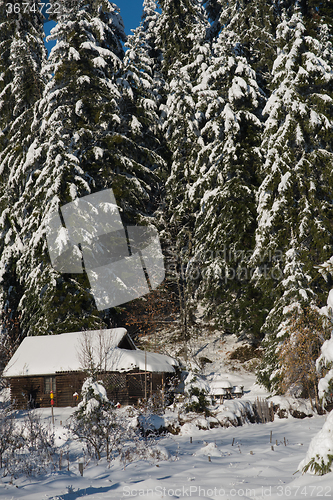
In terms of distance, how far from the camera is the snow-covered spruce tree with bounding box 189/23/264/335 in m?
24.0

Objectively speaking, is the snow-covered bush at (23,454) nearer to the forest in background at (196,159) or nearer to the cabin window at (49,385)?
the forest in background at (196,159)

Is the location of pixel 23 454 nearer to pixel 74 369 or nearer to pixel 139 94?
pixel 74 369

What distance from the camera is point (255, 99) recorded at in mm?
25312

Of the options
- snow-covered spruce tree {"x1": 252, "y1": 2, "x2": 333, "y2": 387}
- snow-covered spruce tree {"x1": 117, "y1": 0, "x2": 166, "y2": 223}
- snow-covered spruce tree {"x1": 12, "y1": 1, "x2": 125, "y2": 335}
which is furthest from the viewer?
snow-covered spruce tree {"x1": 117, "y1": 0, "x2": 166, "y2": 223}

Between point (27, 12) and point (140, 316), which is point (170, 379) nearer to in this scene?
point (140, 316)

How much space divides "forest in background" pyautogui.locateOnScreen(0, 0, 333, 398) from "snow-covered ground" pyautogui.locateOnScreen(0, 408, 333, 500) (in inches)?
243

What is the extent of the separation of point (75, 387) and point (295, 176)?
1448 centimetres

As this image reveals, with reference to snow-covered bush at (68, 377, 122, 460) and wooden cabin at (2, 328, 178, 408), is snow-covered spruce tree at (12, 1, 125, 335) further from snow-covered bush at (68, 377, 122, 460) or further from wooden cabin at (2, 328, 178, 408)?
snow-covered bush at (68, 377, 122, 460)

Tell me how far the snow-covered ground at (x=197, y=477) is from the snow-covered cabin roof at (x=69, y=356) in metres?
7.14

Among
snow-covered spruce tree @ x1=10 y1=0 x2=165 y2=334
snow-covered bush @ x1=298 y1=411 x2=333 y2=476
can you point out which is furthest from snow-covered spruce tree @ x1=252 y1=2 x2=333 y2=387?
snow-covered bush @ x1=298 y1=411 x2=333 y2=476

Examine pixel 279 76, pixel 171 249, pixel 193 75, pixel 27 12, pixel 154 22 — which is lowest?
pixel 171 249

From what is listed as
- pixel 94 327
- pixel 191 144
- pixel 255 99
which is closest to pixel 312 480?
pixel 94 327

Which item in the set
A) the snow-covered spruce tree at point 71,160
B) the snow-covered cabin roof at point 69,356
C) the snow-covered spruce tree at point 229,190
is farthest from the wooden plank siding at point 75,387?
the snow-covered spruce tree at point 229,190

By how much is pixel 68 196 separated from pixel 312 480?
18.4 m
